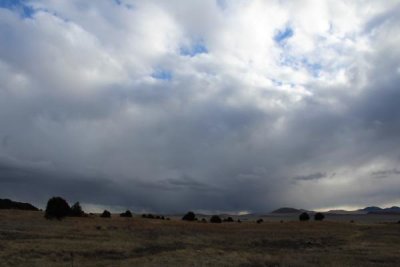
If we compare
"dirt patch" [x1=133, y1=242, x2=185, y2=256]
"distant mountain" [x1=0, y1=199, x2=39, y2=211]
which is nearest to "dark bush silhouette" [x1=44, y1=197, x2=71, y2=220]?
"dirt patch" [x1=133, y1=242, x2=185, y2=256]

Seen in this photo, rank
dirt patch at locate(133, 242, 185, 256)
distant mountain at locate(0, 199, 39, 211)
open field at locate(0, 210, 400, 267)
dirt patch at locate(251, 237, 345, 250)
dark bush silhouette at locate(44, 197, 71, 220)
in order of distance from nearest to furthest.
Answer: open field at locate(0, 210, 400, 267) < dirt patch at locate(133, 242, 185, 256) < dirt patch at locate(251, 237, 345, 250) < dark bush silhouette at locate(44, 197, 71, 220) < distant mountain at locate(0, 199, 39, 211)

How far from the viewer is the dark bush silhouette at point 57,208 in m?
77.4

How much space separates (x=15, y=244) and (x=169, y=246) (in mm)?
14113

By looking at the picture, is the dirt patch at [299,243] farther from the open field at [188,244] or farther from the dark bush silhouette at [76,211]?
the dark bush silhouette at [76,211]

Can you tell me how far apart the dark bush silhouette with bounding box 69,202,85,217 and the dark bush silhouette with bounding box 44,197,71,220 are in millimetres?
1260

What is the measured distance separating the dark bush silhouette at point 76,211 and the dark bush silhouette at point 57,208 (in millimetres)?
1260

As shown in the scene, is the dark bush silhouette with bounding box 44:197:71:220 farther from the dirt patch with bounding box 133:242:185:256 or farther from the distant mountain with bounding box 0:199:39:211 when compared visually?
the distant mountain with bounding box 0:199:39:211

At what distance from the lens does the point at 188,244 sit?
51.8 meters

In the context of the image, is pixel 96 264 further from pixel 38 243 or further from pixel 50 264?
pixel 38 243

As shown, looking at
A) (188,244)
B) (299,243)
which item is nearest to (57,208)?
(188,244)

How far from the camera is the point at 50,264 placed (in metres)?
33.9

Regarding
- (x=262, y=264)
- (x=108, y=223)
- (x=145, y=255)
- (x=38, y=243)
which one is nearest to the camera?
(x=262, y=264)

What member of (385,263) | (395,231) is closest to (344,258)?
(385,263)

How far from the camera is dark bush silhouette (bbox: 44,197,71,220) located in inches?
3046
